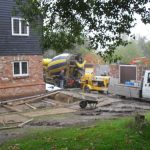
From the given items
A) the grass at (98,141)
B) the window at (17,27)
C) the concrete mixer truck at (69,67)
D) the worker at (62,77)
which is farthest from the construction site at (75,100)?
the window at (17,27)

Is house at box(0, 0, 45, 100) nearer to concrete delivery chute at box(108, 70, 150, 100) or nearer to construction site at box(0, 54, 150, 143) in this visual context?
construction site at box(0, 54, 150, 143)

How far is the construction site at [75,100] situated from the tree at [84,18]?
4.76 meters

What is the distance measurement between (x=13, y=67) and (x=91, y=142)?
655 inches

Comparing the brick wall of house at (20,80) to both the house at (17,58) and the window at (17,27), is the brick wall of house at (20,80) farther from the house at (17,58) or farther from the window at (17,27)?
the window at (17,27)

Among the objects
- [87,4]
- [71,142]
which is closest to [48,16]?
[87,4]

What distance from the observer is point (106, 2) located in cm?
1029

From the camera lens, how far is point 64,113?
20.9 meters

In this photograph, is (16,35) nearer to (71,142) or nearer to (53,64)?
(53,64)

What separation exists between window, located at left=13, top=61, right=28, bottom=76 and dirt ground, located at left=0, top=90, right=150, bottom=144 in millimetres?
2827

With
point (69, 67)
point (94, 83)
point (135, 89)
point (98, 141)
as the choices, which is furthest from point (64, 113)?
point (69, 67)

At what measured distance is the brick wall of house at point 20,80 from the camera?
1000 inches

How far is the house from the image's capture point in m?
25.4

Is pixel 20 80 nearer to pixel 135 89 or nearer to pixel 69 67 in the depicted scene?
pixel 69 67

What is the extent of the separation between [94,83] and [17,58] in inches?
287
